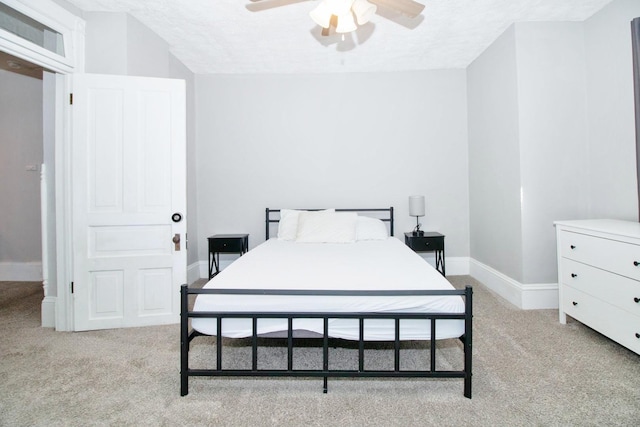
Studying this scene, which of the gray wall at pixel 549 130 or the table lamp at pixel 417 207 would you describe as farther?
the table lamp at pixel 417 207

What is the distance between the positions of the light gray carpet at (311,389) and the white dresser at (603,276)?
185 mm

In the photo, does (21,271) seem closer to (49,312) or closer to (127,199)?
(49,312)

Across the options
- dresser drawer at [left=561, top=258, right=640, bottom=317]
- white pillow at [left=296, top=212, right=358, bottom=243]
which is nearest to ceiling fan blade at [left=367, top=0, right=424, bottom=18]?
white pillow at [left=296, top=212, right=358, bottom=243]

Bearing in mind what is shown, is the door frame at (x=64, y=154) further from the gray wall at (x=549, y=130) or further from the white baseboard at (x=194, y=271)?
the gray wall at (x=549, y=130)

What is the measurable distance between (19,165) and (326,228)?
4265 mm

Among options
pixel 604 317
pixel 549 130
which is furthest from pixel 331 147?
pixel 604 317

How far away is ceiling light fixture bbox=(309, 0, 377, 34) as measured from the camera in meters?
1.99

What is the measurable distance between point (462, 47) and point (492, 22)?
1.70 feet

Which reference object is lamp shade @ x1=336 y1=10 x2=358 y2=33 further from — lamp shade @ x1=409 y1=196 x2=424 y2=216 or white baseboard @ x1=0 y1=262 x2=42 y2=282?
white baseboard @ x1=0 y1=262 x2=42 y2=282

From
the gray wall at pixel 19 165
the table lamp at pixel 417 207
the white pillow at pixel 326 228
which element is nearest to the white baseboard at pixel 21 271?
the gray wall at pixel 19 165

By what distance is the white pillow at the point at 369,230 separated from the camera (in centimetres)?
361

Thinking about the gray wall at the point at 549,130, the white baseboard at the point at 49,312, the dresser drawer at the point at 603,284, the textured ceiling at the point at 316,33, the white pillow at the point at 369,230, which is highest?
the textured ceiling at the point at 316,33

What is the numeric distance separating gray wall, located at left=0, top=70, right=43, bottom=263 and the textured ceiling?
231 cm

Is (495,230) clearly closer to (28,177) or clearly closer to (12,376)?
(12,376)
